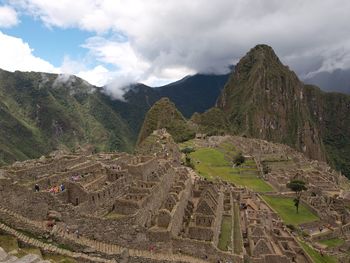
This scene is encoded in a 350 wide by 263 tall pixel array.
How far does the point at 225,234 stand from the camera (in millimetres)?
30125

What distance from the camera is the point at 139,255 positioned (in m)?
22.7

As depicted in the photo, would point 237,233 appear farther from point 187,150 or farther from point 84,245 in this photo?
point 187,150

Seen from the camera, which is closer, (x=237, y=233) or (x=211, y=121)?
(x=237, y=233)

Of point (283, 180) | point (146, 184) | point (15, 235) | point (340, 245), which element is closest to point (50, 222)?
point (15, 235)

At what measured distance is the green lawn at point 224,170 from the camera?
66.6 m

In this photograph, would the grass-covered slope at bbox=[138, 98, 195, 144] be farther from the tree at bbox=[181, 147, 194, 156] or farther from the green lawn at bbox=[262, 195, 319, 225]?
the green lawn at bbox=[262, 195, 319, 225]

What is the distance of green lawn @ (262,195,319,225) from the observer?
5097 cm

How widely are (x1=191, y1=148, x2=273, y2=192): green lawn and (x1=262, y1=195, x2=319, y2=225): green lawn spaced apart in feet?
15.3

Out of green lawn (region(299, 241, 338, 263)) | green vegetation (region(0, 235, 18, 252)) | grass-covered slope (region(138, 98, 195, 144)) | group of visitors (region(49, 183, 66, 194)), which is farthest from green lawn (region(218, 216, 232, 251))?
grass-covered slope (region(138, 98, 195, 144))

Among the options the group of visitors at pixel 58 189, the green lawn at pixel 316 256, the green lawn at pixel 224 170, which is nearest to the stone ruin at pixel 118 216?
the group of visitors at pixel 58 189

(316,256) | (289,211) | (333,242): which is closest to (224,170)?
(289,211)

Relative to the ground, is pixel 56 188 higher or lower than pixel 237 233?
higher

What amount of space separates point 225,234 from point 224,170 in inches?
1824

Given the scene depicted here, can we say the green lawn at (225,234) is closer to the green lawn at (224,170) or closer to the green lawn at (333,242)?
the green lawn at (333,242)
